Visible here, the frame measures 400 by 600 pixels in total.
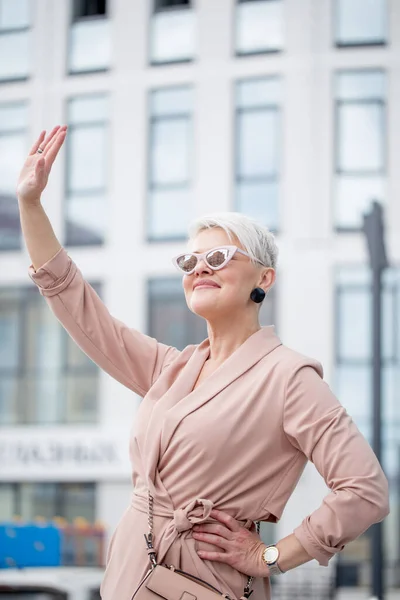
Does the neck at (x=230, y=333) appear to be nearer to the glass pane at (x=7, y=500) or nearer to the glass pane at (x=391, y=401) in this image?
the glass pane at (x=391, y=401)

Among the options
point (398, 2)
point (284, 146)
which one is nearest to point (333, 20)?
point (398, 2)

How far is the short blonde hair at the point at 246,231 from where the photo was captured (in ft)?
4.32

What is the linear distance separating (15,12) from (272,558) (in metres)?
3.89

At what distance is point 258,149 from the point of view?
438 cm

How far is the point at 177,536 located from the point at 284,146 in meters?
3.22

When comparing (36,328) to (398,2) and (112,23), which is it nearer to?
(112,23)

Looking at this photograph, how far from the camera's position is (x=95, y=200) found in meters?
4.57

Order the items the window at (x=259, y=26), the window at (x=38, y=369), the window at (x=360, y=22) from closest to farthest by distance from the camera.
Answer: the window at (x=360, y=22) → the window at (x=259, y=26) → the window at (x=38, y=369)

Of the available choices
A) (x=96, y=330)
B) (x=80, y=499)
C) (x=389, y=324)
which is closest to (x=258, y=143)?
(x=389, y=324)

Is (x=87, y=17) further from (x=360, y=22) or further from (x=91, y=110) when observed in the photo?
(x=360, y=22)

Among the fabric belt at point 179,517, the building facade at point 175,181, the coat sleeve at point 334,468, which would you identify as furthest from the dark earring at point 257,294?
the building facade at point 175,181

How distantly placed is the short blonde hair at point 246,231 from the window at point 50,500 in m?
3.36

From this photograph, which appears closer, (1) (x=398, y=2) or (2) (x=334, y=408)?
(2) (x=334, y=408)

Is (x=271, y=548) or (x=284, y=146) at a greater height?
(x=284, y=146)
